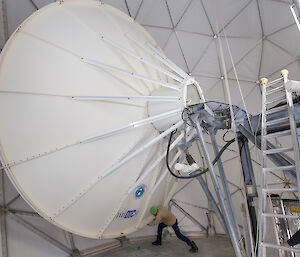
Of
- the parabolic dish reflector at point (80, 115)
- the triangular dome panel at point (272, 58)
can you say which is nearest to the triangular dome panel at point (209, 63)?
the triangular dome panel at point (272, 58)

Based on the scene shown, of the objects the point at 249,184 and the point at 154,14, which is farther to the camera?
the point at 154,14

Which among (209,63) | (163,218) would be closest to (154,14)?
(209,63)

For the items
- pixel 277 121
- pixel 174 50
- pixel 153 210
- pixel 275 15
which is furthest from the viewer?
pixel 174 50

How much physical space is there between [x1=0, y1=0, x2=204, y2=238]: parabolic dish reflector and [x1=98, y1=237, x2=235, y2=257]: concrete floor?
3.21 metres

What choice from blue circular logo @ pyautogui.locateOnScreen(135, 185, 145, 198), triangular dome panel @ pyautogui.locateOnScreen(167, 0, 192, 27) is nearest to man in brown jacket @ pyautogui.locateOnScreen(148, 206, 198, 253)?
blue circular logo @ pyautogui.locateOnScreen(135, 185, 145, 198)

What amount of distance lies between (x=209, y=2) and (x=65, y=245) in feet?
45.3

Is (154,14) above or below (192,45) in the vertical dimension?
above

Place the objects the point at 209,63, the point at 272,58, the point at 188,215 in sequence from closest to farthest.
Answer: the point at 272,58 → the point at 209,63 → the point at 188,215

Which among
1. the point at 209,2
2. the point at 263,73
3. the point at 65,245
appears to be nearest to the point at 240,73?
the point at 263,73

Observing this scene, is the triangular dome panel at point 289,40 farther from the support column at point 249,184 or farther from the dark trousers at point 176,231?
the dark trousers at point 176,231

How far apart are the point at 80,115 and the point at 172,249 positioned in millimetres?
8439

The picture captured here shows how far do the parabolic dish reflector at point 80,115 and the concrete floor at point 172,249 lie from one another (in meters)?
3.21

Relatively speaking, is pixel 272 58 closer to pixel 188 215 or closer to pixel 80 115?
pixel 188 215

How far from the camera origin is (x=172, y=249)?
11562mm
